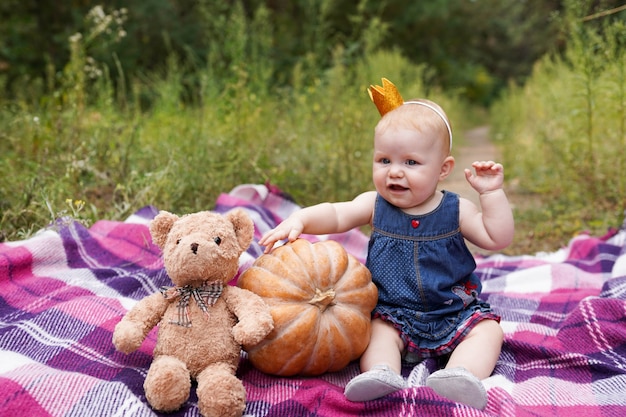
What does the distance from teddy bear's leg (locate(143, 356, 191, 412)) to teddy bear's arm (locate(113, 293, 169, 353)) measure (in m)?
0.14

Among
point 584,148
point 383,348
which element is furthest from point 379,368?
point 584,148

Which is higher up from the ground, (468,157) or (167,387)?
(167,387)

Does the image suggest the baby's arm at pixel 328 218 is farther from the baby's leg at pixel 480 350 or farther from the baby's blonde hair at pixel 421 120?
the baby's leg at pixel 480 350

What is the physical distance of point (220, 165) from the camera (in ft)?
13.2

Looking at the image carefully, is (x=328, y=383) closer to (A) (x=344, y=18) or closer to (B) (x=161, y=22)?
(B) (x=161, y=22)

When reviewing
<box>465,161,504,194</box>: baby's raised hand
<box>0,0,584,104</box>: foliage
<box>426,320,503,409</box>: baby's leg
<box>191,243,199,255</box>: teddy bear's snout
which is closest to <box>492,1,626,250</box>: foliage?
<box>0,0,584,104</box>: foliage

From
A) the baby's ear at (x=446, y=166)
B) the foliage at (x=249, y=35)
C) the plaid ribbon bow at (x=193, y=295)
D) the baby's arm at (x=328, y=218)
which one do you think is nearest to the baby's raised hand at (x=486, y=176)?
the baby's ear at (x=446, y=166)

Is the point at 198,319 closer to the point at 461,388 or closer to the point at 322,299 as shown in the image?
the point at 322,299

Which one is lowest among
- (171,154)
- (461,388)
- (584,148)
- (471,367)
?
(584,148)

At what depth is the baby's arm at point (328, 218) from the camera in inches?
92.7

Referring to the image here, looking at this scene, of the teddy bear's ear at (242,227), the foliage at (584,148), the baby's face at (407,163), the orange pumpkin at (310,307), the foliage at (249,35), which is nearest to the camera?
the orange pumpkin at (310,307)

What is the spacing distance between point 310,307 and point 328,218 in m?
0.52

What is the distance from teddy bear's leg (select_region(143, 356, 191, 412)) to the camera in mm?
1745

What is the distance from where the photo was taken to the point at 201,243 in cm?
193
